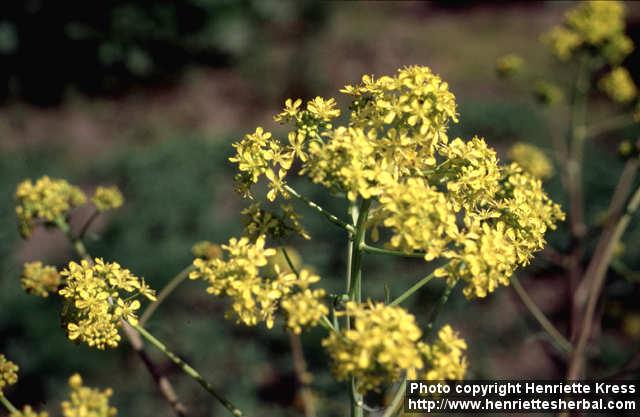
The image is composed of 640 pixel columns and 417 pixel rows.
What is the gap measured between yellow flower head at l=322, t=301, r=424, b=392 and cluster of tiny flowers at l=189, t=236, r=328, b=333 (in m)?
0.12

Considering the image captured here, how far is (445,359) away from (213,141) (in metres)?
8.61

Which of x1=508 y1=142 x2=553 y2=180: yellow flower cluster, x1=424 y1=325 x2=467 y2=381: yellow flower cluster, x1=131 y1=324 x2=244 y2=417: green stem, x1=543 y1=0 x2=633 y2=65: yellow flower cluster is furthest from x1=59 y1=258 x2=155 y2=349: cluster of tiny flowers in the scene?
x1=543 y1=0 x2=633 y2=65: yellow flower cluster

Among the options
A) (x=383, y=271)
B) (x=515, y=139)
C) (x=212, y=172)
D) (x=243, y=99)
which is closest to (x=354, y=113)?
(x=383, y=271)

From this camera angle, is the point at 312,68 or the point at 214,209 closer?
the point at 214,209

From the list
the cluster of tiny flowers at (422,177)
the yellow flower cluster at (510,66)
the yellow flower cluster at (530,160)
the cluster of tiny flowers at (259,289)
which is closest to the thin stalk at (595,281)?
the yellow flower cluster at (530,160)

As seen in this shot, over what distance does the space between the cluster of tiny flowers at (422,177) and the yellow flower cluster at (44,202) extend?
137 cm

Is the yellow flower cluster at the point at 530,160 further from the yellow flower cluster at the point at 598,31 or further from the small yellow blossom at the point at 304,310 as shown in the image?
the small yellow blossom at the point at 304,310

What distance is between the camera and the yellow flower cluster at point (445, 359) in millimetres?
1989

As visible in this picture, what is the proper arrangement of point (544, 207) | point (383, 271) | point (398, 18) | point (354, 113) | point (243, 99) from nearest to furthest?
point (354, 113), point (544, 207), point (383, 271), point (243, 99), point (398, 18)

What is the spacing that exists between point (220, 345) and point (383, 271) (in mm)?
2189

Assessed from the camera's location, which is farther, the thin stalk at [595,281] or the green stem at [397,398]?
the thin stalk at [595,281]

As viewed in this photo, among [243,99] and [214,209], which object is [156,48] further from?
[214,209]

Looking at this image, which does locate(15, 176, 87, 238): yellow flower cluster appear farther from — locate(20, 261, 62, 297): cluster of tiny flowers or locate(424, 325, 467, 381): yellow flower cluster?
locate(424, 325, 467, 381): yellow flower cluster

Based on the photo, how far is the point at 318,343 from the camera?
618 cm
